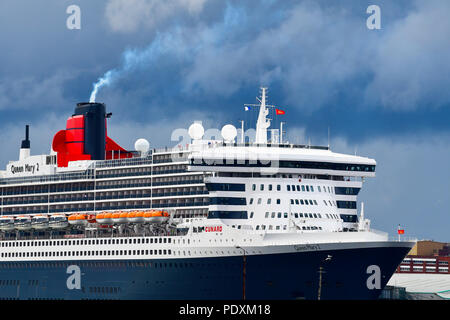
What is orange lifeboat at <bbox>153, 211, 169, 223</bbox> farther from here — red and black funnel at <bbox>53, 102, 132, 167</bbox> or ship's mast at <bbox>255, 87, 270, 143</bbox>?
red and black funnel at <bbox>53, 102, 132, 167</bbox>

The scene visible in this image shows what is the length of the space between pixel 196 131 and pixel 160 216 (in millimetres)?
7029

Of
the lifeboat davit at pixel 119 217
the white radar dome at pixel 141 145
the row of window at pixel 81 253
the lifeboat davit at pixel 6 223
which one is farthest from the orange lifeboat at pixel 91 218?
the lifeboat davit at pixel 6 223

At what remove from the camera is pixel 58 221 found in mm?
97875

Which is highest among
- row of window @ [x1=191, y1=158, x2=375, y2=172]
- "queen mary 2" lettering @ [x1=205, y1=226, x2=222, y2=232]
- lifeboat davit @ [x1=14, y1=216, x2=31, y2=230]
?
row of window @ [x1=191, y1=158, x2=375, y2=172]

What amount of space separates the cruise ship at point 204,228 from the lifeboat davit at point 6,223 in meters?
0.22

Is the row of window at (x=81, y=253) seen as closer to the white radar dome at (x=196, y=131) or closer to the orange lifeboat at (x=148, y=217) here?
the orange lifeboat at (x=148, y=217)

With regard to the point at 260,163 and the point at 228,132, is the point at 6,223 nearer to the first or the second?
the point at 228,132

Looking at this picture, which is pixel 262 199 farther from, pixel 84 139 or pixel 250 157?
pixel 84 139

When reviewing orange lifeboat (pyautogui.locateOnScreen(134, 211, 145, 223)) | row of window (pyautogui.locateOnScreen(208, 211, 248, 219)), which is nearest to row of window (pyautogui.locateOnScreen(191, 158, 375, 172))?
row of window (pyautogui.locateOnScreen(208, 211, 248, 219))

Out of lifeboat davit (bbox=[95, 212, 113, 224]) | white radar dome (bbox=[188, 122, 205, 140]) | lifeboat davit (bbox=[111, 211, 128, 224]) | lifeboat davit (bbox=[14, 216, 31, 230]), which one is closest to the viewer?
lifeboat davit (bbox=[111, 211, 128, 224])

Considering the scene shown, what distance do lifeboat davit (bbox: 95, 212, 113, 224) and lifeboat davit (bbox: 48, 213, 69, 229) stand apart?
387 cm

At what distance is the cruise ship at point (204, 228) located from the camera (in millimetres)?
84250

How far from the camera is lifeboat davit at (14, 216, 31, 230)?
100131 mm
